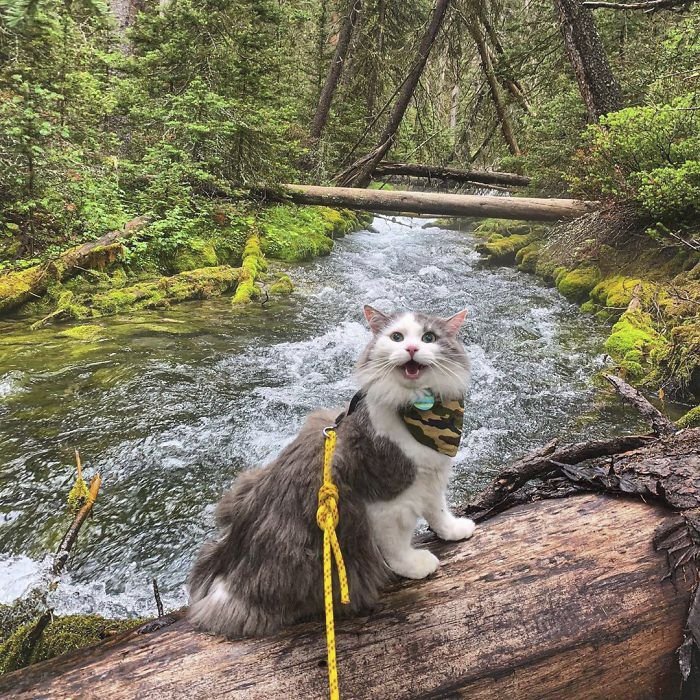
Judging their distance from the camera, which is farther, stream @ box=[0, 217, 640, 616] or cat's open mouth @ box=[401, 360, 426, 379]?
stream @ box=[0, 217, 640, 616]

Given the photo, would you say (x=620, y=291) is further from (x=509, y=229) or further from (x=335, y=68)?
(x=335, y=68)

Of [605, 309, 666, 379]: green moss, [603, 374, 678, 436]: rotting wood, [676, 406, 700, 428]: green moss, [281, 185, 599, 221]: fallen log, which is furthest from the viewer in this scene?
[281, 185, 599, 221]: fallen log

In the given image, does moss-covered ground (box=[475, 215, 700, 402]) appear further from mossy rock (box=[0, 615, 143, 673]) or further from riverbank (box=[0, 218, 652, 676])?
mossy rock (box=[0, 615, 143, 673])

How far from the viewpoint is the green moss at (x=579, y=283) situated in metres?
8.48

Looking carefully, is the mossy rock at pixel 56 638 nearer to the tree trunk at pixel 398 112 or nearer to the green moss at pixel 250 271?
the green moss at pixel 250 271

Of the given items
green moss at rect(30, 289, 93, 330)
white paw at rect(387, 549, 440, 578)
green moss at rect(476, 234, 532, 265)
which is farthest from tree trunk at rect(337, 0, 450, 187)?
white paw at rect(387, 549, 440, 578)

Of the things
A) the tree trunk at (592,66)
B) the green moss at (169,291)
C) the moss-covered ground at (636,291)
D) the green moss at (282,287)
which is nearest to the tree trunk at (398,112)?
the tree trunk at (592,66)

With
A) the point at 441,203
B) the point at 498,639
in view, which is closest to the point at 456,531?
the point at 498,639

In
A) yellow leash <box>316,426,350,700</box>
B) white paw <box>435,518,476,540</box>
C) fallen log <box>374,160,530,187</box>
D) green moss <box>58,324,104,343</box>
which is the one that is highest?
fallen log <box>374,160,530,187</box>

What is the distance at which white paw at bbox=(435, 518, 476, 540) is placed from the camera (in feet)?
7.14

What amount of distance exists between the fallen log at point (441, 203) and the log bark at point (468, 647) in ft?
25.6

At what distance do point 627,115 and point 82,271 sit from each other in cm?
783

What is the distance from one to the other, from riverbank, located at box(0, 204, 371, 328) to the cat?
5.34 meters

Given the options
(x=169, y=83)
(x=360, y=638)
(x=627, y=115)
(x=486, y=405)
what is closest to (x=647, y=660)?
(x=360, y=638)
